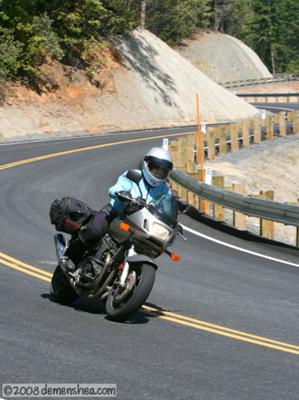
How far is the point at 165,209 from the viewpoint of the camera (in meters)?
8.52

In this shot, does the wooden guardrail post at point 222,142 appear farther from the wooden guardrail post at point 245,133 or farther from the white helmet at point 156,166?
the white helmet at point 156,166

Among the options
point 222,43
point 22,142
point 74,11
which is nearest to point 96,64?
point 74,11

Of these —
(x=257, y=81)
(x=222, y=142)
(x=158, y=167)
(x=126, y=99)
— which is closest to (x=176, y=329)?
(x=158, y=167)

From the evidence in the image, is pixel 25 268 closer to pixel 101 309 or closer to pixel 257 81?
pixel 101 309

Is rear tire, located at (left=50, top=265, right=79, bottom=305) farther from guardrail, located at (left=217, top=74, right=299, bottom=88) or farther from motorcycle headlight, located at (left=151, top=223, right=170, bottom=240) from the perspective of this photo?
guardrail, located at (left=217, top=74, right=299, bottom=88)

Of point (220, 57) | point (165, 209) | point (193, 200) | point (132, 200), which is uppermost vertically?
point (220, 57)

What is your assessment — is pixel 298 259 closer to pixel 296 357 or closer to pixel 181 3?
pixel 296 357

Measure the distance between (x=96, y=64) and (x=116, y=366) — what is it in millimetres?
39733

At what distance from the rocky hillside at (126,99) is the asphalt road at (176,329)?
2511cm

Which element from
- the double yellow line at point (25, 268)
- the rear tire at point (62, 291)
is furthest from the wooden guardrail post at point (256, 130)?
the rear tire at point (62, 291)

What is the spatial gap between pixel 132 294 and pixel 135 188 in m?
1.12

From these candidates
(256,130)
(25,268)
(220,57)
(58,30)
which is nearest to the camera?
(25,268)

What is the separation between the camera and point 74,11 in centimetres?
4603

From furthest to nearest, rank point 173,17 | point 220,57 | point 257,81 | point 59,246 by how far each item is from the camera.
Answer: point 257,81 → point 220,57 → point 173,17 → point 59,246
